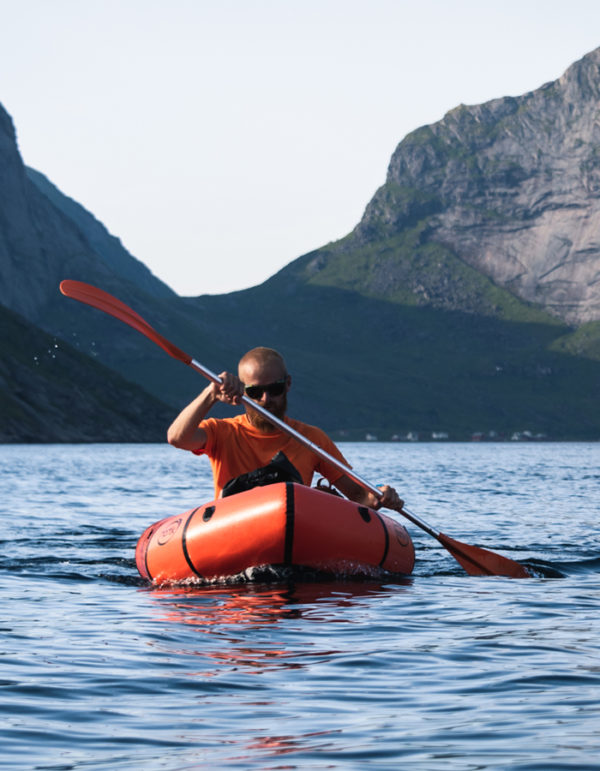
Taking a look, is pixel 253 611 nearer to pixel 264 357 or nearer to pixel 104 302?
pixel 264 357

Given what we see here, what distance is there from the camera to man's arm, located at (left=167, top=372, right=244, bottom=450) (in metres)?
9.30

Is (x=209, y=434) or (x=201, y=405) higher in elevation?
(x=201, y=405)

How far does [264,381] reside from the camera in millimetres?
10359

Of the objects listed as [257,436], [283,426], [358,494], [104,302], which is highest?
[104,302]

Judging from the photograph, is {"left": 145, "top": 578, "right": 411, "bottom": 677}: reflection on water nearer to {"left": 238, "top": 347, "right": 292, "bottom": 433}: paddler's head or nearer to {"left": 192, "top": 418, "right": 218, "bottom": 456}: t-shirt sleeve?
{"left": 192, "top": 418, "right": 218, "bottom": 456}: t-shirt sleeve

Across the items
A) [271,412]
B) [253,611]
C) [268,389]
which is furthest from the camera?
[271,412]

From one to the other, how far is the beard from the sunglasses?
8cm

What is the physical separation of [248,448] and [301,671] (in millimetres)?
3875

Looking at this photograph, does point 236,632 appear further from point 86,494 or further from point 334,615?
point 86,494

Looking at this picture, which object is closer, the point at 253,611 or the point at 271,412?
the point at 253,611

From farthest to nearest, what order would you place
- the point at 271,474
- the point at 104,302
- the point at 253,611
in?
the point at 104,302 → the point at 271,474 → the point at 253,611

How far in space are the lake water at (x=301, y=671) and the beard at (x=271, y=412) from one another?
1.61 metres

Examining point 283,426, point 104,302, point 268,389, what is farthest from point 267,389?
point 104,302

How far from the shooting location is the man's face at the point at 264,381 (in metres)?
10.3
